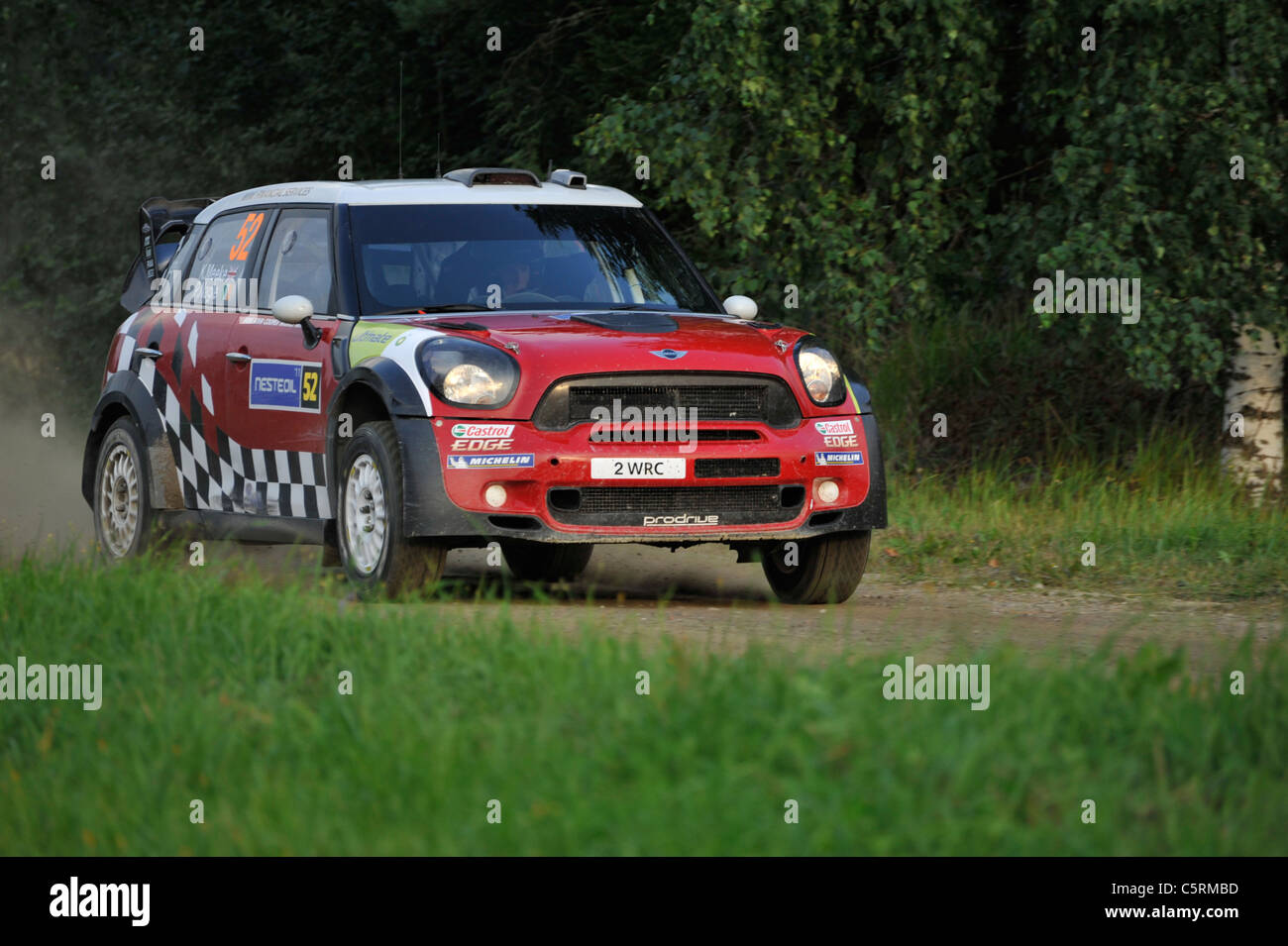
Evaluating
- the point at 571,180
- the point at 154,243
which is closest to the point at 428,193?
the point at 571,180

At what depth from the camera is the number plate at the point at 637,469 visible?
8523 millimetres

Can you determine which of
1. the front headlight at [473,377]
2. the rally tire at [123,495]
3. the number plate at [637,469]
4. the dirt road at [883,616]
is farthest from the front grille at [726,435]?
the rally tire at [123,495]

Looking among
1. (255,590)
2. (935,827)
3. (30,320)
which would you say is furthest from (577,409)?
(30,320)

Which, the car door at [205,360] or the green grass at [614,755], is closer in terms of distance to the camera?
the green grass at [614,755]

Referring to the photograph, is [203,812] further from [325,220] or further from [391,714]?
[325,220]

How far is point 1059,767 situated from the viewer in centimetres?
517

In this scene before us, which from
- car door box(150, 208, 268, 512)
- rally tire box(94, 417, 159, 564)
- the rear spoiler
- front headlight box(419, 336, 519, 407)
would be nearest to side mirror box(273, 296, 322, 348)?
car door box(150, 208, 268, 512)

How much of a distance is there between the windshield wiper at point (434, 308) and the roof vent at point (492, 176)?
0.98 meters

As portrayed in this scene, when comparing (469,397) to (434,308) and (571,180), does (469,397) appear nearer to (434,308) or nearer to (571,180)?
(434,308)

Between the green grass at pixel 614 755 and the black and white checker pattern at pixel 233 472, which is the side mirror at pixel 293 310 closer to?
the black and white checker pattern at pixel 233 472

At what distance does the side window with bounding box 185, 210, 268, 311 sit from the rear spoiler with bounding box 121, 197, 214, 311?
1.82 feet

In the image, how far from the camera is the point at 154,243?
39.9 feet

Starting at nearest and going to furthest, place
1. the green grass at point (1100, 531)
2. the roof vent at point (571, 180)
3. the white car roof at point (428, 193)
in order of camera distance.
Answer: the white car roof at point (428, 193), the roof vent at point (571, 180), the green grass at point (1100, 531)

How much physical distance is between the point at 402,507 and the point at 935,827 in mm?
4153
